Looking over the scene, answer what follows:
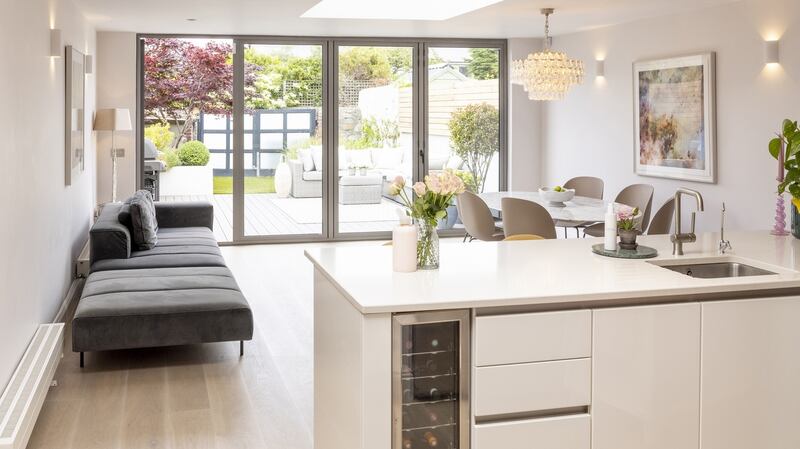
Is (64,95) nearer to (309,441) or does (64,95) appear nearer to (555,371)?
(309,441)

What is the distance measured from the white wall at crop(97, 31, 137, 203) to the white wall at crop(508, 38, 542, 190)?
4336 millimetres

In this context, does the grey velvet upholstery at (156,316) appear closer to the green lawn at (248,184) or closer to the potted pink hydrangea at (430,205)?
the potted pink hydrangea at (430,205)

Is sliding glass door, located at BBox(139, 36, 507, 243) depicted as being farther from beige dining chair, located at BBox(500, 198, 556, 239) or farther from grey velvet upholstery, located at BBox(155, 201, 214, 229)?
beige dining chair, located at BBox(500, 198, 556, 239)

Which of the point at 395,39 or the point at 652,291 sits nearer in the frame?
the point at 652,291

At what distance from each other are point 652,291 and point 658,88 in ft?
17.6

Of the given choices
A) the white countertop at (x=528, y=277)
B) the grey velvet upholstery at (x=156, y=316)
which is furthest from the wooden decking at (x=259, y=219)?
the white countertop at (x=528, y=277)

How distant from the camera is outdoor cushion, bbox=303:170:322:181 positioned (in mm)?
10250

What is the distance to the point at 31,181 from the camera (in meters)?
4.76

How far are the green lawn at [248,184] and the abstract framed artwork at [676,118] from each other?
4.21m

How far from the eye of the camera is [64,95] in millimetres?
6492

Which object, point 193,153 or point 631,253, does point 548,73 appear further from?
point 193,153

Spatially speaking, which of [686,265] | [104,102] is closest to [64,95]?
[104,102]

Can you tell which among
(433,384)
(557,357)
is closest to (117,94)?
(433,384)

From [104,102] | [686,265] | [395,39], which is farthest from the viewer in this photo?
[395,39]
